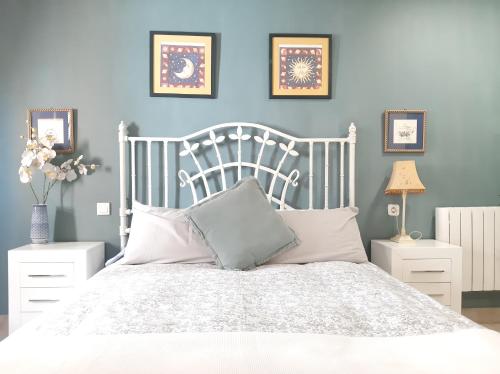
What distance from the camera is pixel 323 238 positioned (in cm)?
257

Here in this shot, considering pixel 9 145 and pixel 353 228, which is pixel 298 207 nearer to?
pixel 353 228

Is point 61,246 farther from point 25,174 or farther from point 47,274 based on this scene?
point 25,174

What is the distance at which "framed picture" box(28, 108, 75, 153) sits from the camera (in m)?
2.99

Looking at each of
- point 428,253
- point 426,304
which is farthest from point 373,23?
point 426,304

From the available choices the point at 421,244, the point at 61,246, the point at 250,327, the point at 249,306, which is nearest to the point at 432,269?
the point at 421,244

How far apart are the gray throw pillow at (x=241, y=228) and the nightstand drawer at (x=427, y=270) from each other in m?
0.79

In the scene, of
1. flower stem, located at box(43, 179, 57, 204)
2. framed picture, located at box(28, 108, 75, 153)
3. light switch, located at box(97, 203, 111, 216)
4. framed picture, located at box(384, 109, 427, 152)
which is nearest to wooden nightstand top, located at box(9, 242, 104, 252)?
light switch, located at box(97, 203, 111, 216)

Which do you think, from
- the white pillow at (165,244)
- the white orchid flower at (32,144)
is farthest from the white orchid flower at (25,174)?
the white pillow at (165,244)

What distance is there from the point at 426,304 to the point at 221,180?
5.63 ft

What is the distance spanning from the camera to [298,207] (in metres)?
3.09

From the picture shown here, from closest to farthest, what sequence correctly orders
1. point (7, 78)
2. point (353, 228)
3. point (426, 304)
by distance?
point (426, 304), point (353, 228), point (7, 78)

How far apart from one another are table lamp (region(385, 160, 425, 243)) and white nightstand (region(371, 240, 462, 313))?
0.65 ft

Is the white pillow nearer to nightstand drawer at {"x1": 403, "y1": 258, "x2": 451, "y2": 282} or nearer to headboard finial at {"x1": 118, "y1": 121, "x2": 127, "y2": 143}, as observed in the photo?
headboard finial at {"x1": 118, "y1": 121, "x2": 127, "y2": 143}

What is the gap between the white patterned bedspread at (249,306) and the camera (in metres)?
1.37
